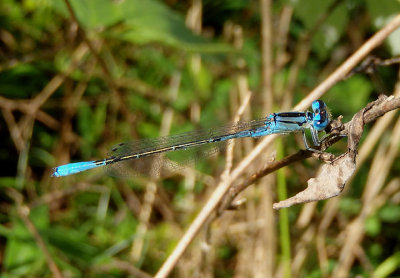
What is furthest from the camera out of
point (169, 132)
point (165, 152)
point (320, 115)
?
point (169, 132)

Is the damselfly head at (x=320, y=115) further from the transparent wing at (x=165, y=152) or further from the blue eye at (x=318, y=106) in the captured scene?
the transparent wing at (x=165, y=152)

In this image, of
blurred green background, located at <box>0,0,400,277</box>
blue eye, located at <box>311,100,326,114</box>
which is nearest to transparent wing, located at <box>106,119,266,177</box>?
blurred green background, located at <box>0,0,400,277</box>

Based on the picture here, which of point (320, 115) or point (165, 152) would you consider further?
point (165, 152)

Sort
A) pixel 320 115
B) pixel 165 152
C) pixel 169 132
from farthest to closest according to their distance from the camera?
pixel 169 132 < pixel 165 152 < pixel 320 115

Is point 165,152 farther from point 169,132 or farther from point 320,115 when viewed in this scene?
point 169,132

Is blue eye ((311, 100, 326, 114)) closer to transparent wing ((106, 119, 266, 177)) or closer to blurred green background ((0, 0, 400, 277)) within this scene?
transparent wing ((106, 119, 266, 177))

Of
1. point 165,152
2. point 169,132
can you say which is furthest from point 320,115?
point 169,132

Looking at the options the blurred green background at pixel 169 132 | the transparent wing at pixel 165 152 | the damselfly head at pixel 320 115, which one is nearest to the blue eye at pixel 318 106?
the damselfly head at pixel 320 115

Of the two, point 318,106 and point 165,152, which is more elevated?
point 165,152
